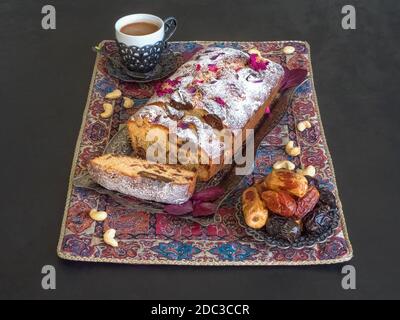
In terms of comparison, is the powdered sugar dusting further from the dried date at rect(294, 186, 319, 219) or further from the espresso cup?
the dried date at rect(294, 186, 319, 219)

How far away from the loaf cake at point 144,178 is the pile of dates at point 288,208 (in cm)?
22

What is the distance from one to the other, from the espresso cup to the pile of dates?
0.91 meters

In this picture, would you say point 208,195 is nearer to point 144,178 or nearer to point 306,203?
point 144,178

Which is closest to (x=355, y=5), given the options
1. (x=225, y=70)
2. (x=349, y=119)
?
(x=349, y=119)

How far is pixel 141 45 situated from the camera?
2.53 meters

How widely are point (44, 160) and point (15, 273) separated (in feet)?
1.74

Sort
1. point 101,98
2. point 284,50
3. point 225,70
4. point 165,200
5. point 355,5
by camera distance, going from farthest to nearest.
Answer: point 355,5 < point 284,50 < point 101,98 < point 225,70 < point 165,200

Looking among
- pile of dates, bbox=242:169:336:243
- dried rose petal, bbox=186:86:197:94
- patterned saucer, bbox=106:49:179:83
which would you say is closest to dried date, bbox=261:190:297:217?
pile of dates, bbox=242:169:336:243

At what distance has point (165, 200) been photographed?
2.00m

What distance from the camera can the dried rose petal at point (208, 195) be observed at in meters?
2.02

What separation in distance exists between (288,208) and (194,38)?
1.35 m

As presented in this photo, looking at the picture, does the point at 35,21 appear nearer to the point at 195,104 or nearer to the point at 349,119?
the point at 195,104

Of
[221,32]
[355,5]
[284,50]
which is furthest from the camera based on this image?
[355,5]

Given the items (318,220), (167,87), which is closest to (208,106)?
(167,87)
